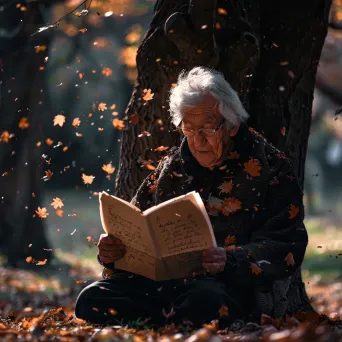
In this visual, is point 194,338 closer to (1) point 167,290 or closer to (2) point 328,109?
(1) point 167,290

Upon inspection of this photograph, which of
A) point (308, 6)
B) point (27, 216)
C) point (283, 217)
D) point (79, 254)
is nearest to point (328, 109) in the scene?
point (79, 254)

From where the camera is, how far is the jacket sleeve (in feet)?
18.5

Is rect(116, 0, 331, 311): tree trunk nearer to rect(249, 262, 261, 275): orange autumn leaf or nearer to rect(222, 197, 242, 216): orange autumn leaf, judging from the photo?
rect(222, 197, 242, 216): orange autumn leaf

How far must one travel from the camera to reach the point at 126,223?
5.63 meters

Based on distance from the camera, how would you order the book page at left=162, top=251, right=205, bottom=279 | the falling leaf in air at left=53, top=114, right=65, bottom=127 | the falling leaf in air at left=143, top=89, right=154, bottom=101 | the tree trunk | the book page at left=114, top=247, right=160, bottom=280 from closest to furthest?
the book page at left=162, top=251, right=205, bottom=279
the book page at left=114, top=247, right=160, bottom=280
the tree trunk
the falling leaf in air at left=143, top=89, right=154, bottom=101
the falling leaf in air at left=53, top=114, right=65, bottom=127

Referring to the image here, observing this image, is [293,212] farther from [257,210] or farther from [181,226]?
[181,226]

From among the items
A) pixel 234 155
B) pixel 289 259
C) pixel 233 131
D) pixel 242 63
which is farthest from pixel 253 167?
pixel 242 63

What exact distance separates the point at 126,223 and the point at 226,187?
0.77 m

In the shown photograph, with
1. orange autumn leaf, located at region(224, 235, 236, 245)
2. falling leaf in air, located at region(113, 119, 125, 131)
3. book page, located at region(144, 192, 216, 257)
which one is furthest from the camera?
falling leaf in air, located at region(113, 119, 125, 131)

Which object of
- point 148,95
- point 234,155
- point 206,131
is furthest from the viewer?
point 148,95

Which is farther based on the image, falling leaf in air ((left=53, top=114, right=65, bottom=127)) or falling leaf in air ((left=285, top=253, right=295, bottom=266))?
falling leaf in air ((left=53, top=114, right=65, bottom=127))

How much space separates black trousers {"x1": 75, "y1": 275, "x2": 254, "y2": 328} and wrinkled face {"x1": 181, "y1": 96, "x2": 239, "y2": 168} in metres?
0.81

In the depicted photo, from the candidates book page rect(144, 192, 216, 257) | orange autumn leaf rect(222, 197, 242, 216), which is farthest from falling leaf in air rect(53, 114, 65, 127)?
book page rect(144, 192, 216, 257)

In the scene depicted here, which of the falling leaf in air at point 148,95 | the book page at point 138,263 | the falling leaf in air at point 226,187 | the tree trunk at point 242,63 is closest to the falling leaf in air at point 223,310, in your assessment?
the book page at point 138,263
